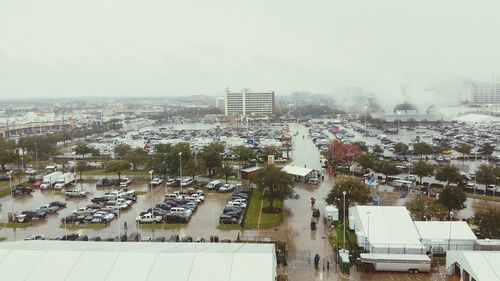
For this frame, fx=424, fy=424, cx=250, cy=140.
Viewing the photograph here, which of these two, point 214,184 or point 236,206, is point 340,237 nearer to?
point 236,206

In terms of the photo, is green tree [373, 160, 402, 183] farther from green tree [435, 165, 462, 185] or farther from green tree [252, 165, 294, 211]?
green tree [252, 165, 294, 211]

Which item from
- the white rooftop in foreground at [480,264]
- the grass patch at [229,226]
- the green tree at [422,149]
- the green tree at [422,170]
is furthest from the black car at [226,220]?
the green tree at [422,149]

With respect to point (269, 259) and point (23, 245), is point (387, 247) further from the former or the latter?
point (23, 245)

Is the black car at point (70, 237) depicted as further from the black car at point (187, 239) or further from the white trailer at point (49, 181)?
the white trailer at point (49, 181)

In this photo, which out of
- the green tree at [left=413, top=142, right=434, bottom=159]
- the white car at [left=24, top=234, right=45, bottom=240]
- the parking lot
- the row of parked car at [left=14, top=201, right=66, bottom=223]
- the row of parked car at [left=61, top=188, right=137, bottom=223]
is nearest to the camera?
the white car at [left=24, top=234, right=45, bottom=240]

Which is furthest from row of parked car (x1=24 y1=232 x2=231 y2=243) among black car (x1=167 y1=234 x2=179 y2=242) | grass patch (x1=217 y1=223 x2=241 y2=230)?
grass patch (x1=217 y1=223 x2=241 y2=230)

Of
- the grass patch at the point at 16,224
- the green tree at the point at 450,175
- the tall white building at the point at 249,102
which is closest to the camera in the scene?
the grass patch at the point at 16,224
